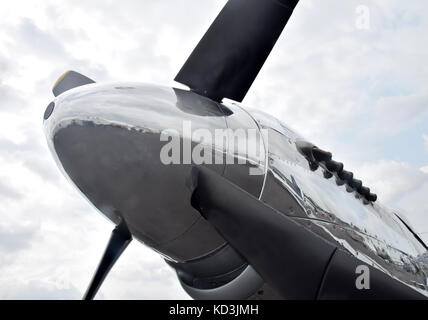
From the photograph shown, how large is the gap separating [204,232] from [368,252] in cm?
200

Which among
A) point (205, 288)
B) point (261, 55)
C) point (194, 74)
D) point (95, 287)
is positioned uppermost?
point (261, 55)

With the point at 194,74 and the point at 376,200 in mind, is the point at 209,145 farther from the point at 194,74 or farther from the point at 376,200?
the point at 376,200

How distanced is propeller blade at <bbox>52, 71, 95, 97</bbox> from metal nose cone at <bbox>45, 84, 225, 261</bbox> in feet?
8.54

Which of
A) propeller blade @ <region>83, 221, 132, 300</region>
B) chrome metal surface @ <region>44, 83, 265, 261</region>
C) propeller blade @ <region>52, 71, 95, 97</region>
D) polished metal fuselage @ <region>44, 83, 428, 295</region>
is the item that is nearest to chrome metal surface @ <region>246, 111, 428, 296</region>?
polished metal fuselage @ <region>44, 83, 428, 295</region>

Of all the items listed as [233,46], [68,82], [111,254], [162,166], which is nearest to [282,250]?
[162,166]

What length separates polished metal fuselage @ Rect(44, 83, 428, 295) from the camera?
3.81 meters

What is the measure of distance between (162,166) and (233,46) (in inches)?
64.3

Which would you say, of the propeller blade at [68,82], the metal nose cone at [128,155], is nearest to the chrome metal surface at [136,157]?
the metal nose cone at [128,155]

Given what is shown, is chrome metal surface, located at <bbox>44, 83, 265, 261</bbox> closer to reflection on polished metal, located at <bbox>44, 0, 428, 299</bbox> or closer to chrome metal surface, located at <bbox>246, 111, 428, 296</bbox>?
reflection on polished metal, located at <bbox>44, 0, 428, 299</bbox>

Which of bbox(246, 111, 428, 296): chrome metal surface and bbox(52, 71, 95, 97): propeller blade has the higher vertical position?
bbox(246, 111, 428, 296): chrome metal surface

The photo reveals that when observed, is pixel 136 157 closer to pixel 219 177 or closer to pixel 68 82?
pixel 219 177

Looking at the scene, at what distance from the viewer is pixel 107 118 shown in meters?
3.82

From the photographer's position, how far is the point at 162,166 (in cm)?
384
